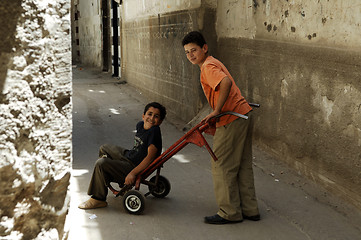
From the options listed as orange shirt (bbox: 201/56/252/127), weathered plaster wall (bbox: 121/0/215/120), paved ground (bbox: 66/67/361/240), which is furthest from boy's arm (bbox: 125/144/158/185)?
weathered plaster wall (bbox: 121/0/215/120)

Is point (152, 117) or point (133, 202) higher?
point (152, 117)

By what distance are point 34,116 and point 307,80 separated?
386 cm

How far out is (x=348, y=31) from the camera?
13.2 ft

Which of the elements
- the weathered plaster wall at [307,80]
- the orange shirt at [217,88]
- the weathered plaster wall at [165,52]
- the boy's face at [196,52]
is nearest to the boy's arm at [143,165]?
the orange shirt at [217,88]

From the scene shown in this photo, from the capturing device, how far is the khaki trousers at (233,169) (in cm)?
354

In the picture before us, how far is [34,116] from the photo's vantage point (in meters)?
1.29

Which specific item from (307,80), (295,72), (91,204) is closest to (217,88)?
(91,204)

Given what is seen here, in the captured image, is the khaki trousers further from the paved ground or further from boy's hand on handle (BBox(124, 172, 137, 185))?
boy's hand on handle (BBox(124, 172, 137, 185))

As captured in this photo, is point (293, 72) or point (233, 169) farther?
point (293, 72)

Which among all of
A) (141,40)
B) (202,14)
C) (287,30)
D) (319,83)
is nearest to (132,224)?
(319,83)

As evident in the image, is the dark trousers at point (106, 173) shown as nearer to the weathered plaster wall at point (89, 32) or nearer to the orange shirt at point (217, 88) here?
the orange shirt at point (217, 88)

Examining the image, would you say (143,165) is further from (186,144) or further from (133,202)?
(186,144)

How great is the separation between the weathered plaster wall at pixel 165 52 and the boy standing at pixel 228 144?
3.61 m

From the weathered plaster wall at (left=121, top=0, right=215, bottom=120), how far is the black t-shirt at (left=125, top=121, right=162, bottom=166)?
11.2 ft
